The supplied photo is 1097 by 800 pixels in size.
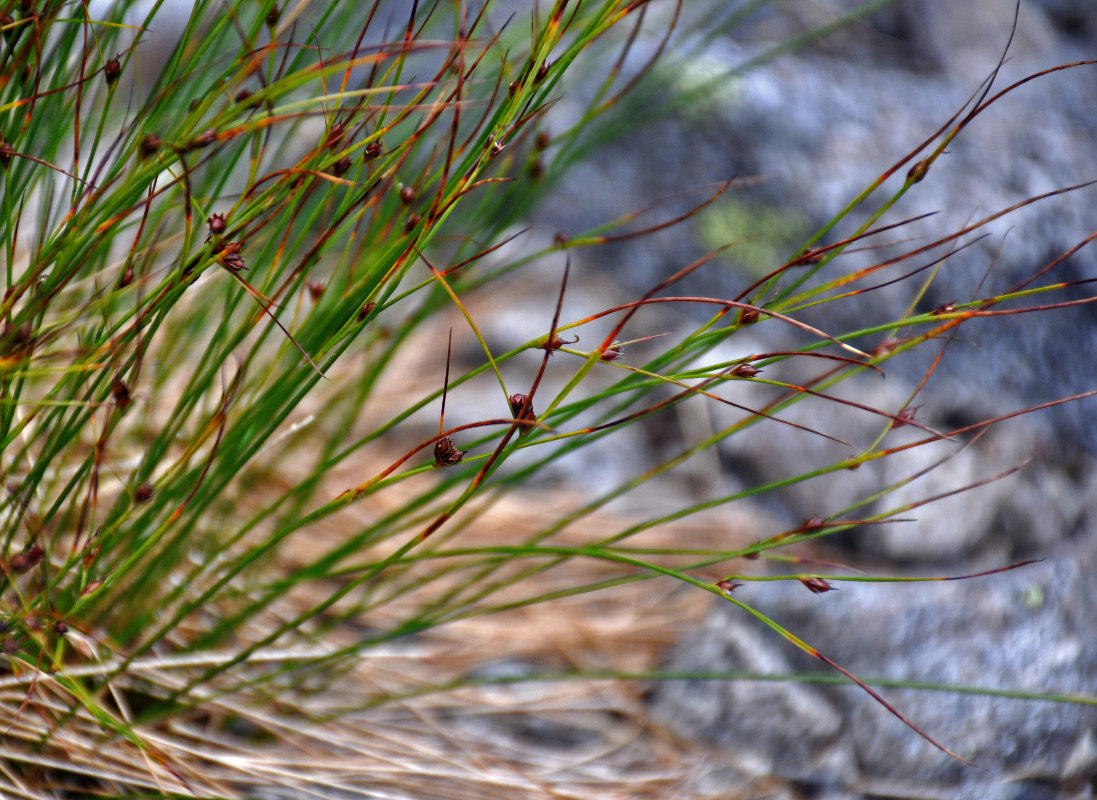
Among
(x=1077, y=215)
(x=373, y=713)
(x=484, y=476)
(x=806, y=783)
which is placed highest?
(x=1077, y=215)

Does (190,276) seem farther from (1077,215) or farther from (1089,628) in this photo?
(1077,215)

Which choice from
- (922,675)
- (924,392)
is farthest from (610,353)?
(924,392)

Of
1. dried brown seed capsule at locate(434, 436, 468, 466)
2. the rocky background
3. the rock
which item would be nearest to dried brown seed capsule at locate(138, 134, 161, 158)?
dried brown seed capsule at locate(434, 436, 468, 466)

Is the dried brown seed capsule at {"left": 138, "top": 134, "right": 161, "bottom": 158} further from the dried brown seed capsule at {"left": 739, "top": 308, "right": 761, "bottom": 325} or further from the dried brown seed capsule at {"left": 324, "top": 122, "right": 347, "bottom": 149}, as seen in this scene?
the dried brown seed capsule at {"left": 739, "top": 308, "right": 761, "bottom": 325}

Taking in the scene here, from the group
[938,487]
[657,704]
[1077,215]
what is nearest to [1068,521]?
[938,487]

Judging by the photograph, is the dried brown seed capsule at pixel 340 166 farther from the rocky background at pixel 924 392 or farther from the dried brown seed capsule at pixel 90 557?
the rocky background at pixel 924 392

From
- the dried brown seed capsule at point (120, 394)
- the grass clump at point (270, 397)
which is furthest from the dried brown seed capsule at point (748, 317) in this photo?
the dried brown seed capsule at point (120, 394)
